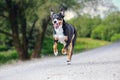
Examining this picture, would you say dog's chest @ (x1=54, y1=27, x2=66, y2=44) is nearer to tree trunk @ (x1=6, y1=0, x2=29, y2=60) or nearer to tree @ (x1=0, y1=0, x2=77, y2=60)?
tree @ (x1=0, y1=0, x2=77, y2=60)

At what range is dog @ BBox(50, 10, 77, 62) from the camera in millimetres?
10473

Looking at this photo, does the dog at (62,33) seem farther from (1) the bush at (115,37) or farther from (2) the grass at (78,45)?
(1) the bush at (115,37)

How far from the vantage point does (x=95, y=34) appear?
155 ft

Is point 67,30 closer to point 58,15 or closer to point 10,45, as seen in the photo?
point 58,15

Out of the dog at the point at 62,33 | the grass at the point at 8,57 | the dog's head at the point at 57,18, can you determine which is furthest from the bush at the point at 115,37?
the dog's head at the point at 57,18

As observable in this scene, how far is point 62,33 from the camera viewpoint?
10.7m

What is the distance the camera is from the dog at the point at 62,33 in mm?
10473

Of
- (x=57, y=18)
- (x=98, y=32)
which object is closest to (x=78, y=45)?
(x=98, y=32)

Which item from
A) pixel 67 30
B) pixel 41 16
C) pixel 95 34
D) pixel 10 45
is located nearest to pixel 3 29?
pixel 41 16

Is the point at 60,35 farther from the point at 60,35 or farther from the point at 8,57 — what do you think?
the point at 8,57

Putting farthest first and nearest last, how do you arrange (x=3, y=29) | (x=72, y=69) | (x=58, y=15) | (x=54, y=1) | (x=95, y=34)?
1. (x=95, y=34)
2. (x=3, y=29)
3. (x=54, y=1)
4. (x=72, y=69)
5. (x=58, y=15)

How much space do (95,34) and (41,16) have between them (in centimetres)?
2227

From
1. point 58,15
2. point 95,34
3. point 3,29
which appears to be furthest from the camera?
point 95,34

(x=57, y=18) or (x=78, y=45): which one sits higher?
(x=57, y=18)
